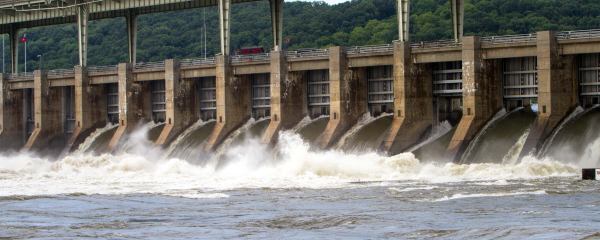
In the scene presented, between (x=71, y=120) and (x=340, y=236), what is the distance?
157ft

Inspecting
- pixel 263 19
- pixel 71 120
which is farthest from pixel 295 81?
pixel 263 19

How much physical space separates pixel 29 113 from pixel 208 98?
20251 millimetres

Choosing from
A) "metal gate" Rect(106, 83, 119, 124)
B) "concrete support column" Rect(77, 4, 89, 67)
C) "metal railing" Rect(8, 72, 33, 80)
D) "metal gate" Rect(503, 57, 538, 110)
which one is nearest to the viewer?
"metal gate" Rect(503, 57, 538, 110)

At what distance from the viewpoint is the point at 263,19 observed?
12475 centimetres

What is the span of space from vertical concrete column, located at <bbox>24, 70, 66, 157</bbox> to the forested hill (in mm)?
39224

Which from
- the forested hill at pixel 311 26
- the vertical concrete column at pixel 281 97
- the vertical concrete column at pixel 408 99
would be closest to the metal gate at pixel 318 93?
the vertical concrete column at pixel 281 97

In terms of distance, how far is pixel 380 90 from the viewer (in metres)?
48.9

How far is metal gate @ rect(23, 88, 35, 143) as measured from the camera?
227ft

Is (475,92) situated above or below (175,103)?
above

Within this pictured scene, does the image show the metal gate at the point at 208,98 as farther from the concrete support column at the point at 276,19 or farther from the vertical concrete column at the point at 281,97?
the vertical concrete column at the point at 281,97

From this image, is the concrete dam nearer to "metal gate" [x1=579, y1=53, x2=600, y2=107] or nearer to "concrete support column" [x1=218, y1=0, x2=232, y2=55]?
"metal gate" [x1=579, y1=53, x2=600, y2=107]

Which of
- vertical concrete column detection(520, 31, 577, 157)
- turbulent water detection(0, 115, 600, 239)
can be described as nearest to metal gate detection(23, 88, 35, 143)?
turbulent water detection(0, 115, 600, 239)

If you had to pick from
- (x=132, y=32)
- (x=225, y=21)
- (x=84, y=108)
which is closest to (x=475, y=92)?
(x=225, y=21)

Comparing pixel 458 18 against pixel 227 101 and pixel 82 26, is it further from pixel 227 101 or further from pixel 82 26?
pixel 82 26
